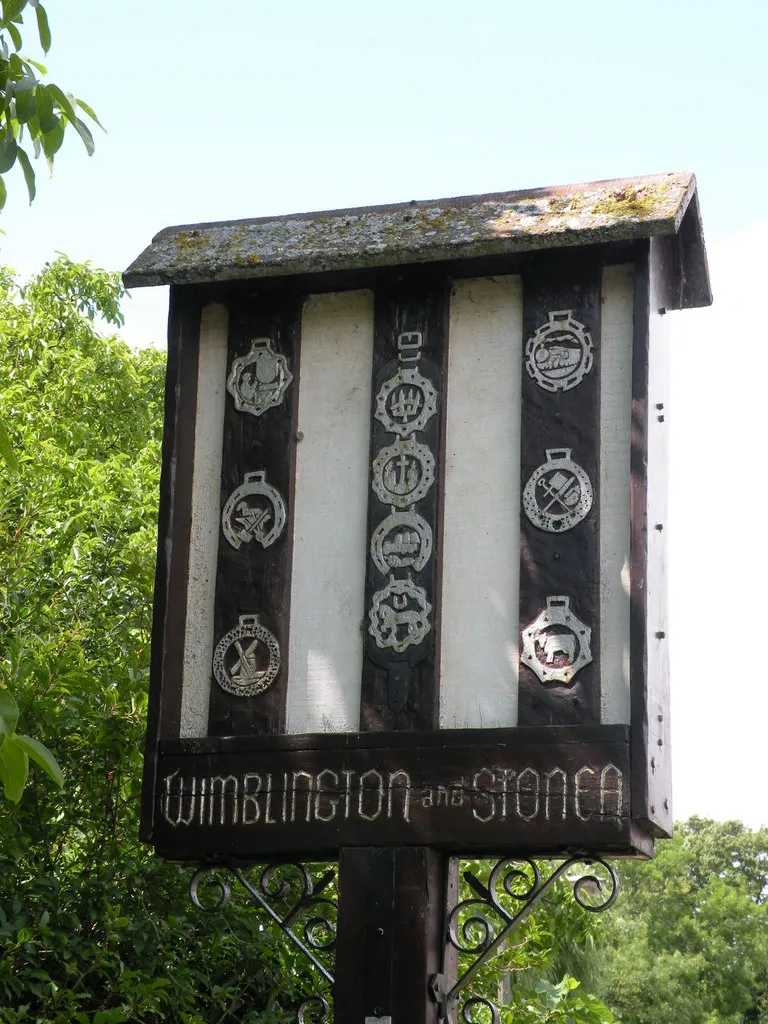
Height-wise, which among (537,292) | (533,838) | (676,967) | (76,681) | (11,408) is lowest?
(676,967)

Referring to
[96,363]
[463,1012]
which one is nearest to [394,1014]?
[463,1012]

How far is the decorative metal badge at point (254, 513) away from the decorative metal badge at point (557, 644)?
1197 millimetres

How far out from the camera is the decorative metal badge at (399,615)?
5863 millimetres

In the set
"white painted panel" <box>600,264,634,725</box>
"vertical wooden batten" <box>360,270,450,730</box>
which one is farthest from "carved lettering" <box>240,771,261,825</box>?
"white painted panel" <box>600,264,634,725</box>

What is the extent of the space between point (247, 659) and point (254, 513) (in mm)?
638

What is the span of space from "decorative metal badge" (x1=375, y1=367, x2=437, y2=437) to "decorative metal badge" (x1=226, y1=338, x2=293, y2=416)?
0.47 meters

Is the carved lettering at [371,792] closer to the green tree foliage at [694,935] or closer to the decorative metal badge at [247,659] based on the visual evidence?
the decorative metal badge at [247,659]

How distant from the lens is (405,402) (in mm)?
6184

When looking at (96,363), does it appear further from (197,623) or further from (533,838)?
(533,838)

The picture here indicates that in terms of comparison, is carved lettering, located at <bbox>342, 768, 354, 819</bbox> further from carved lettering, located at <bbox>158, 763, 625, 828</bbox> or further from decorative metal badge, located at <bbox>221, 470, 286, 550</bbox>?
decorative metal badge, located at <bbox>221, 470, 286, 550</bbox>

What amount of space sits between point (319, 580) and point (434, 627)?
1.88ft

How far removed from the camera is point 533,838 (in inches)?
215

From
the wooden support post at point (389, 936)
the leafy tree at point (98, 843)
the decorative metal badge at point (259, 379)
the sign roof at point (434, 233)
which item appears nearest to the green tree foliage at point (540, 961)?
the leafy tree at point (98, 843)

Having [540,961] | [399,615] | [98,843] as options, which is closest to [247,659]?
[399,615]
